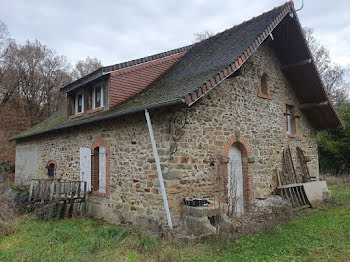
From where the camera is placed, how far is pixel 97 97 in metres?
10.0

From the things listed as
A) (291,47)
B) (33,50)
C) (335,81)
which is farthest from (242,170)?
(33,50)

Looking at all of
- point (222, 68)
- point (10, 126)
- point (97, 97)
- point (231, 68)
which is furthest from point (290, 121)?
point (10, 126)

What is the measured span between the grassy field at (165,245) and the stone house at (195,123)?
0.99 metres

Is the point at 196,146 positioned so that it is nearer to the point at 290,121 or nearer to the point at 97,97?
the point at 97,97

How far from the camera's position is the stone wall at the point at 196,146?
7059mm

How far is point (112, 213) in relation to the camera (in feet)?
27.7

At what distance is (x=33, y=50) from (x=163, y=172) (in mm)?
24351

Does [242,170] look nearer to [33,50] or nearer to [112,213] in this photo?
[112,213]

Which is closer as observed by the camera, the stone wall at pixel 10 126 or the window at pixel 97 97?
the window at pixel 97 97

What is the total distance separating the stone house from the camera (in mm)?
7070

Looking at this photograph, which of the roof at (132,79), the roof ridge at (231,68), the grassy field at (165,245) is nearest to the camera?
the grassy field at (165,245)

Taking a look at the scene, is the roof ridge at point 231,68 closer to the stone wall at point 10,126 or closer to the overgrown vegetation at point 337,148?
the overgrown vegetation at point 337,148

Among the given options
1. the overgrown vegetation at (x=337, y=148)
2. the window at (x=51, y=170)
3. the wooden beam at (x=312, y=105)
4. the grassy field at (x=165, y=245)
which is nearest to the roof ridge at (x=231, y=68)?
the grassy field at (x=165, y=245)

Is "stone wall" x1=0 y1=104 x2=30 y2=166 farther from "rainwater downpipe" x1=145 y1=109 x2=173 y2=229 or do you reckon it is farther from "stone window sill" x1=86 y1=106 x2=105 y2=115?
"rainwater downpipe" x1=145 y1=109 x2=173 y2=229
